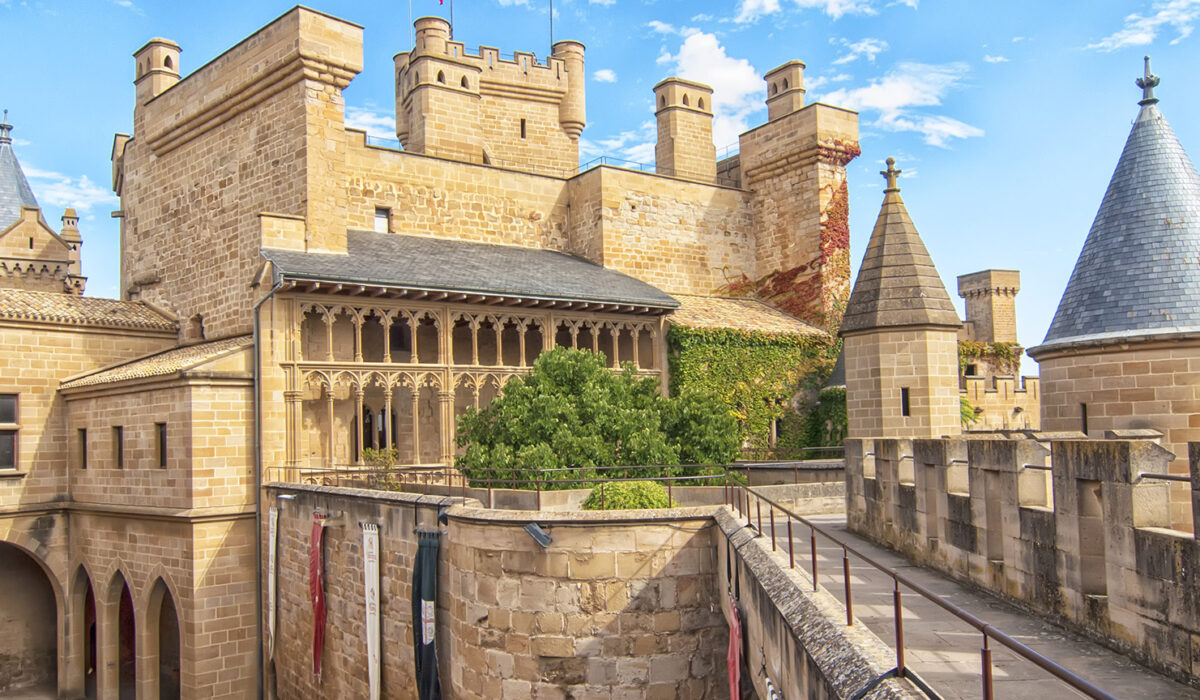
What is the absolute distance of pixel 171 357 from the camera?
2262 cm

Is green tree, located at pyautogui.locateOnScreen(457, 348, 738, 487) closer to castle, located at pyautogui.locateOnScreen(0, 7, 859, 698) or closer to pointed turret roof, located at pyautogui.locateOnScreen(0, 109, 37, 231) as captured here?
castle, located at pyautogui.locateOnScreen(0, 7, 859, 698)

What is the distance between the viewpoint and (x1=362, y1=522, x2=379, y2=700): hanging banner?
596 inches

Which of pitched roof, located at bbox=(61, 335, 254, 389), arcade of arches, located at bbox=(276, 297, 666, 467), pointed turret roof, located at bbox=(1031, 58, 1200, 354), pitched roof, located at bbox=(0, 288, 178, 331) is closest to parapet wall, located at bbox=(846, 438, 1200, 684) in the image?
pointed turret roof, located at bbox=(1031, 58, 1200, 354)

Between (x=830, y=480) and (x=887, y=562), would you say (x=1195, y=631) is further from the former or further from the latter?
(x=830, y=480)

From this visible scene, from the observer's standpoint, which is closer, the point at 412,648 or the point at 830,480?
the point at 412,648

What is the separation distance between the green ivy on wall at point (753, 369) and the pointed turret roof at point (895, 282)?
26.6 feet

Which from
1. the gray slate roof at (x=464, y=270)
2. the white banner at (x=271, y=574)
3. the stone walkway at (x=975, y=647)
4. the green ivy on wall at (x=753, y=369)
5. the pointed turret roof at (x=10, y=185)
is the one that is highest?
the pointed turret roof at (x=10, y=185)

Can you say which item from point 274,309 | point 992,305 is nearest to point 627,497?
point 274,309

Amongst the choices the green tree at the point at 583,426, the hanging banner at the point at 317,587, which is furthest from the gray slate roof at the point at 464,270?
the hanging banner at the point at 317,587

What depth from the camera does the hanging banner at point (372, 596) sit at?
49.7ft

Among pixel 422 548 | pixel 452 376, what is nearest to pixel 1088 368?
pixel 422 548

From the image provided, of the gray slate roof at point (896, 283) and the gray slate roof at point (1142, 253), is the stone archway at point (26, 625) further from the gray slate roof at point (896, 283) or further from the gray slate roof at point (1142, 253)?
the gray slate roof at point (1142, 253)

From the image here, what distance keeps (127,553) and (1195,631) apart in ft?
68.9

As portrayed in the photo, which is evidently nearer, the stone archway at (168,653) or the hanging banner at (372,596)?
the hanging banner at (372,596)
